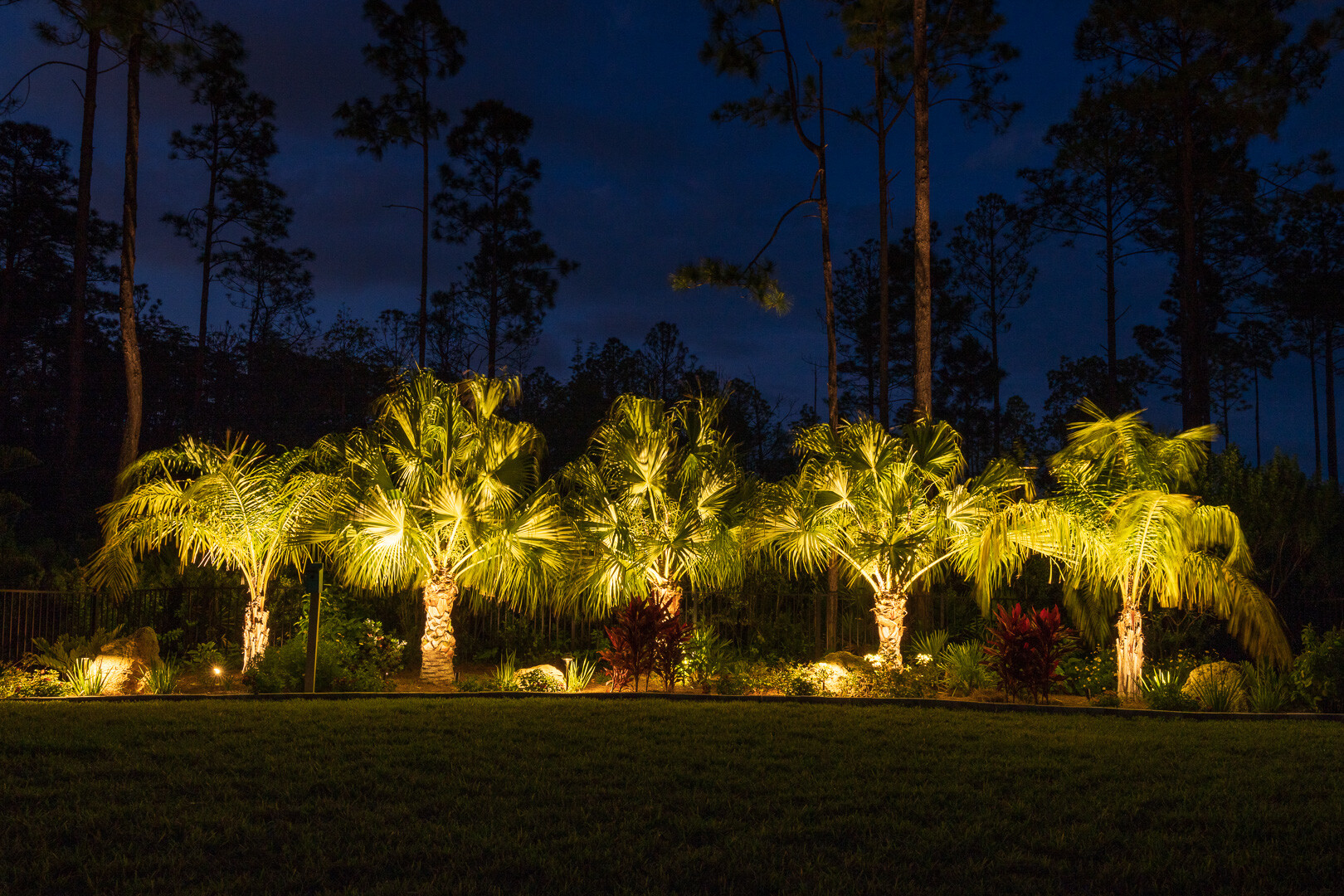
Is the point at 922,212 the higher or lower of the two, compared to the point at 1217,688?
higher

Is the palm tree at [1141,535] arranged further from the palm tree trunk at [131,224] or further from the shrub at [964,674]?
the palm tree trunk at [131,224]

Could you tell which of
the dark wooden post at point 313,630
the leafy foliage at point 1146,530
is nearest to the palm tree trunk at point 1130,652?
the leafy foliage at point 1146,530

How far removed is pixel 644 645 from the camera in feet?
32.3

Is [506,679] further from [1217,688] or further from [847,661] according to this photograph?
[1217,688]

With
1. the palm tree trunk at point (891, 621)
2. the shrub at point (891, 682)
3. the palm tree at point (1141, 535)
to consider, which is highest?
the palm tree at point (1141, 535)

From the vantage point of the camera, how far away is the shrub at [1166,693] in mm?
8547

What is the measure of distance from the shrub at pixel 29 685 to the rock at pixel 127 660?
1.10ft

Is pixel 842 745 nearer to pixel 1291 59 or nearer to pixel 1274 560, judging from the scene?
pixel 1274 560

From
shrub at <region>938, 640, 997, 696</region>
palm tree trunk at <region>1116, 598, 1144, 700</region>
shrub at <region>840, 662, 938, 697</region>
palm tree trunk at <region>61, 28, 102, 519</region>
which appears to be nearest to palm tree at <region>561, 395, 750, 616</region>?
shrub at <region>840, 662, 938, 697</region>

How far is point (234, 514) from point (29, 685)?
101 inches

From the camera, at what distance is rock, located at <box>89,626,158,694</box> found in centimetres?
963

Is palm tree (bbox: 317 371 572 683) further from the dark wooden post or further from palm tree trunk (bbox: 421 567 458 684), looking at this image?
the dark wooden post

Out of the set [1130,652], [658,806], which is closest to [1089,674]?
[1130,652]

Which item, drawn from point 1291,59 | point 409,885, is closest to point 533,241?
point 1291,59
